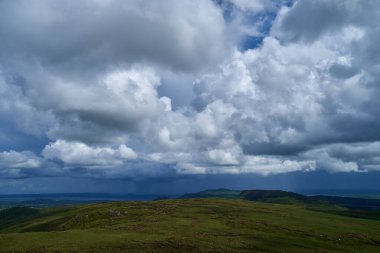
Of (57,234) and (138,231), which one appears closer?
(57,234)

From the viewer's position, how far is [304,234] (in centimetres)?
10031

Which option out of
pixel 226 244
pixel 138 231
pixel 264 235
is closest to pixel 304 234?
pixel 264 235

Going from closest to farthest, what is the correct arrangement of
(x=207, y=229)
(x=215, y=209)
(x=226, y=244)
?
(x=226, y=244) → (x=207, y=229) → (x=215, y=209)

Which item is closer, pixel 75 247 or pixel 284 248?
pixel 75 247

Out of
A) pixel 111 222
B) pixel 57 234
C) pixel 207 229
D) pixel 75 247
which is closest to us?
pixel 75 247

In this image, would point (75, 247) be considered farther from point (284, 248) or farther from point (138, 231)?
point (284, 248)

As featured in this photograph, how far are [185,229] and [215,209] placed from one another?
59.4 metres

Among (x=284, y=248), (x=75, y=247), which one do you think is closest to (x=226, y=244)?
(x=284, y=248)

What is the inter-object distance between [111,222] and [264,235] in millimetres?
46889

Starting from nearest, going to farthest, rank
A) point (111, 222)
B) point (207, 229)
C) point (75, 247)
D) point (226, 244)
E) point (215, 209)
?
point (75, 247)
point (226, 244)
point (207, 229)
point (111, 222)
point (215, 209)

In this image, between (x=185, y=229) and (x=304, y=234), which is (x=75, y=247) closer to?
(x=185, y=229)

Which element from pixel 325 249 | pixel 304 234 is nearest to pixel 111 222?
pixel 304 234

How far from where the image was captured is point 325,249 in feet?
269

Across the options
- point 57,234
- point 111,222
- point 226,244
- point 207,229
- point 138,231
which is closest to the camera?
point 226,244
